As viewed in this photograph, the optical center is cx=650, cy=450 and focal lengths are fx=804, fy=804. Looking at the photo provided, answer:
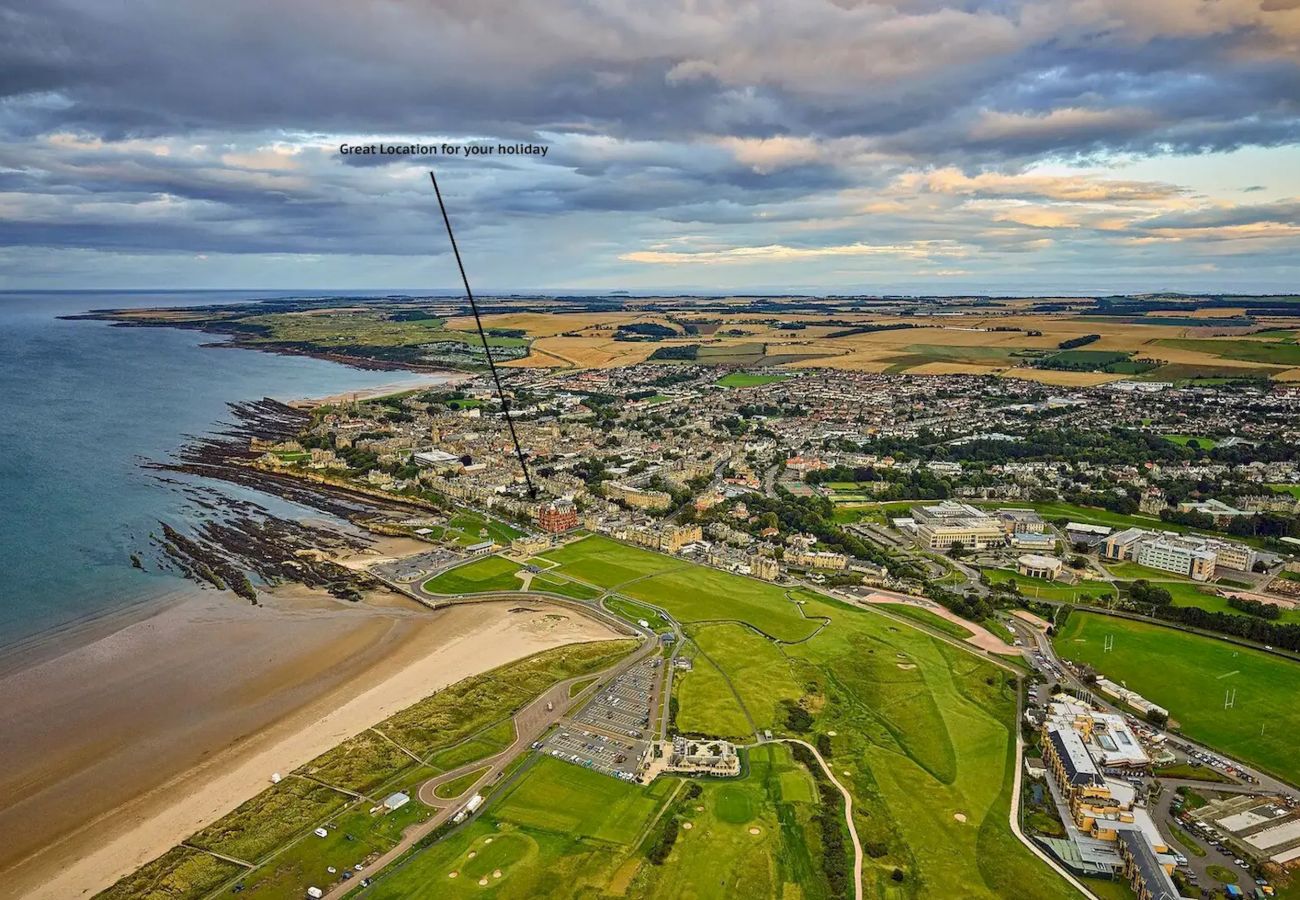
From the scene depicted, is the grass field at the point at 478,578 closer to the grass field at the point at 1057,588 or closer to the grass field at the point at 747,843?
the grass field at the point at 747,843

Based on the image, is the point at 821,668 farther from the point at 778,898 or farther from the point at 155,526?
the point at 155,526

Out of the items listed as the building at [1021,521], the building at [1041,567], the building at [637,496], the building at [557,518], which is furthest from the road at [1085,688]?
the building at [557,518]

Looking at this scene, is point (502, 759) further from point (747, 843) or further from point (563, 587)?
point (563, 587)

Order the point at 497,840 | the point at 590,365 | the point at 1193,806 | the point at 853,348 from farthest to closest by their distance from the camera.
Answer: the point at 853,348, the point at 590,365, the point at 1193,806, the point at 497,840

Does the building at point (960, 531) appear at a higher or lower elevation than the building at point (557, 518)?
lower

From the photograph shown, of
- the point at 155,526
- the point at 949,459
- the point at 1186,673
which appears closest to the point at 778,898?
the point at 1186,673

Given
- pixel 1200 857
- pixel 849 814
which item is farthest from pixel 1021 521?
pixel 849 814
